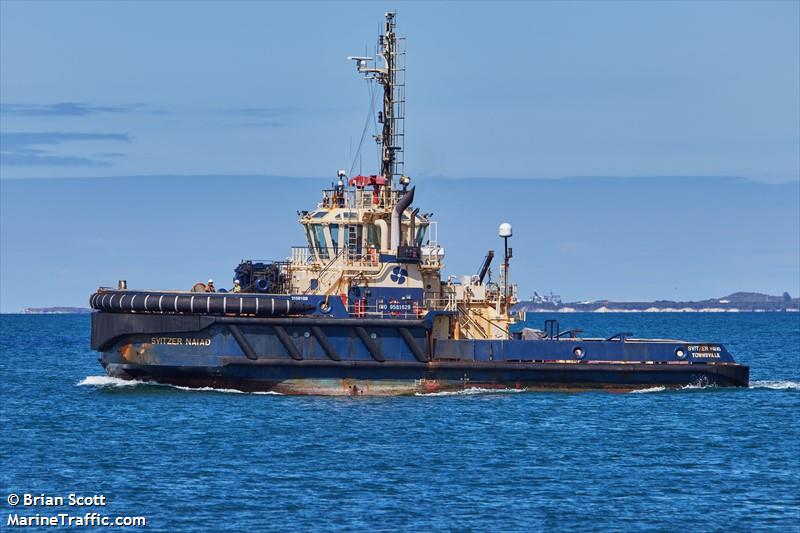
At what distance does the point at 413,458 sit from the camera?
1163 inches

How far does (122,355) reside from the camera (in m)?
38.9

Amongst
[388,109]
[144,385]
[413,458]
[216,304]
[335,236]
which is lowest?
[413,458]

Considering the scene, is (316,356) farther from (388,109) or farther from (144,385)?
(388,109)

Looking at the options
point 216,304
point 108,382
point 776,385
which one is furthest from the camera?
point 776,385

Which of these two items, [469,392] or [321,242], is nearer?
[469,392]

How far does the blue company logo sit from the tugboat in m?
0.03

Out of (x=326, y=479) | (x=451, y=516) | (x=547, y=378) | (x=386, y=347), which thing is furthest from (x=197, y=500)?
(x=547, y=378)

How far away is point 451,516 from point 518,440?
8.13 meters

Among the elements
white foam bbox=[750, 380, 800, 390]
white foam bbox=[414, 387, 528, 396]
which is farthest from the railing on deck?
white foam bbox=[750, 380, 800, 390]

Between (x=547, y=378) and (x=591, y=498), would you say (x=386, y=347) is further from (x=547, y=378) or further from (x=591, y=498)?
(x=591, y=498)

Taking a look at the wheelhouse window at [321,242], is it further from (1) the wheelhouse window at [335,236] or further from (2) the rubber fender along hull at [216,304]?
(2) the rubber fender along hull at [216,304]

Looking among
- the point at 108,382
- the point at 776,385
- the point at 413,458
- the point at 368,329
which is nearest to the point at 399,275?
the point at 368,329

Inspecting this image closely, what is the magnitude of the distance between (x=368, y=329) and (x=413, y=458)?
919 centimetres

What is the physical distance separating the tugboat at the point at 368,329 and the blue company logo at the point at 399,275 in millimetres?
28
